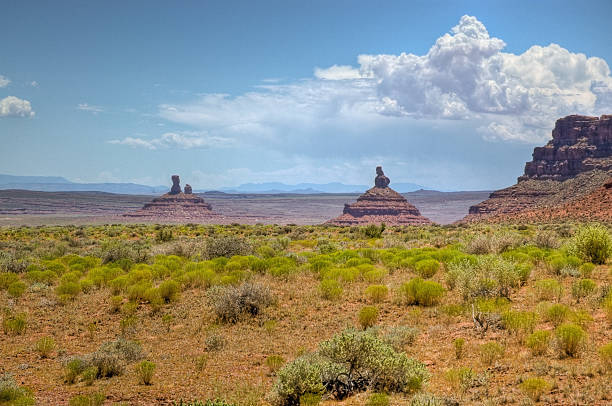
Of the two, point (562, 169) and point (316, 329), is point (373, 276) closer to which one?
point (316, 329)

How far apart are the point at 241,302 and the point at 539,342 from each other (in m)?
7.99

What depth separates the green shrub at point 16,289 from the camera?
15947 millimetres

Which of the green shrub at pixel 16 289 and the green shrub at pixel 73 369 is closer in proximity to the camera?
the green shrub at pixel 73 369

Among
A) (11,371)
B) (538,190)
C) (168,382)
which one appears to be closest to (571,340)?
(168,382)

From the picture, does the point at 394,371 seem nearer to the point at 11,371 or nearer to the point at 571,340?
the point at 571,340

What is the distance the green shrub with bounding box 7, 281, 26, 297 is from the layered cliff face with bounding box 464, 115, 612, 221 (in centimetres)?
9872

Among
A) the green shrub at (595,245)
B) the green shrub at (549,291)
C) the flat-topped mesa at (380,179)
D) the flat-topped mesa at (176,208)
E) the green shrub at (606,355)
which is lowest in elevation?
the flat-topped mesa at (176,208)

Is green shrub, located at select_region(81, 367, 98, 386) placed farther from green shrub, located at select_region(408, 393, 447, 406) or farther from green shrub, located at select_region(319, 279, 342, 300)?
green shrub, located at select_region(319, 279, 342, 300)

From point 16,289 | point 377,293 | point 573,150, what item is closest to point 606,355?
point 377,293

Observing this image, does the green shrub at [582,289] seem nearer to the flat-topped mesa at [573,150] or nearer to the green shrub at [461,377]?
the green shrub at [461,377]

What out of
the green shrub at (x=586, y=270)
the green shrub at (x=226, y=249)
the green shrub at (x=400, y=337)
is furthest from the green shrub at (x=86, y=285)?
Answer: the green shrub at (x=586, y=270)

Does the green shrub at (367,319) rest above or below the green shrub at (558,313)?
below

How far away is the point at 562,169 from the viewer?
4830 inches

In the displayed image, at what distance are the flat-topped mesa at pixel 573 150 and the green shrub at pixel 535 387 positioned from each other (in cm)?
12245
